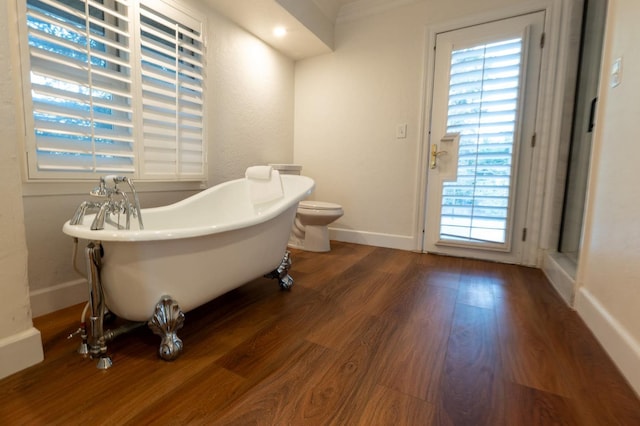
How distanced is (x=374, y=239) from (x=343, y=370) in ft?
6.35

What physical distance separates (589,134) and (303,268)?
2.18 m

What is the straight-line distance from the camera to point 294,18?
93.2 inches

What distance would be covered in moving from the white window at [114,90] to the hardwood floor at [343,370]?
84 centimetres

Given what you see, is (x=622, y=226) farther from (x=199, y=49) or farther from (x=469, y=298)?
(x=199, y=49)

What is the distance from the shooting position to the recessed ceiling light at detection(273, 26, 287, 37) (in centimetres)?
251

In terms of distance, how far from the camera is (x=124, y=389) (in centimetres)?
98

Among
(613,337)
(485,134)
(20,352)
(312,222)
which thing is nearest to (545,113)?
(485,134)

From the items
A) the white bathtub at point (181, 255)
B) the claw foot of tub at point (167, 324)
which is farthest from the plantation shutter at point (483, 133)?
the claw foot of tub at point (167, 324)

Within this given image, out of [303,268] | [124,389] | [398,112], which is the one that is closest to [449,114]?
[398,112]

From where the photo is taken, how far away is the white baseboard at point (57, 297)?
4.71 ft

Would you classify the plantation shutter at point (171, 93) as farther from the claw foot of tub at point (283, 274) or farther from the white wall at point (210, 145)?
the claw foot of tub at point (283, 274)

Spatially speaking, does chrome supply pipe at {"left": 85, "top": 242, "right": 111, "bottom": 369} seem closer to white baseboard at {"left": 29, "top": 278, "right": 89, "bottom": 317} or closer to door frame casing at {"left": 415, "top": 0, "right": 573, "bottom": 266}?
white baseboard at {"left": 29, "top": 278, "right": 89, "bottom": 317}

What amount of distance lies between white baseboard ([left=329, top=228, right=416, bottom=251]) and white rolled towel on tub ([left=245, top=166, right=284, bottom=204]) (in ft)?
3.88

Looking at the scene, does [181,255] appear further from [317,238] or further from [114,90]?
[317,238]
